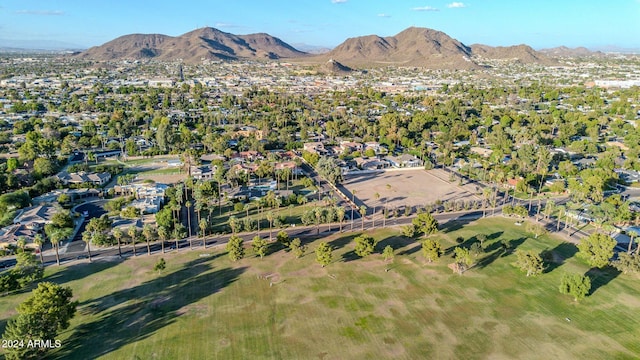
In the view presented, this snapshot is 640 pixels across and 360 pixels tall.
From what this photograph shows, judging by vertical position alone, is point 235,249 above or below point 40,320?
above

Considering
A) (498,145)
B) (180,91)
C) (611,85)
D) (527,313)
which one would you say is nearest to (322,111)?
(498,145)

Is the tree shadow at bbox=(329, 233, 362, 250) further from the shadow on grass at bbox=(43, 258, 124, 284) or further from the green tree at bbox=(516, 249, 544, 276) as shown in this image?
the shadow on grass at bbox=(43, 258, 124, 284)

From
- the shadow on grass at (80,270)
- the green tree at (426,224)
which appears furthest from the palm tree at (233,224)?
the green tree at (426,224)

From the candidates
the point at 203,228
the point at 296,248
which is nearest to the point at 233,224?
the point at 203,228

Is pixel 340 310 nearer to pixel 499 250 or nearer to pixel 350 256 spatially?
pixel 350 256

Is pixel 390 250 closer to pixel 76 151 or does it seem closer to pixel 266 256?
pixel 266 256

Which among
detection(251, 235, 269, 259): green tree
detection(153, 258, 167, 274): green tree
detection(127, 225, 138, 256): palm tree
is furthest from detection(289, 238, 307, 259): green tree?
detection(127, 225, 138, 256): palm tree

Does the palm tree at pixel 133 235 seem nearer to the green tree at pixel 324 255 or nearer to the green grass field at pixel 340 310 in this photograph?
the green grass field at pixel 340 310
